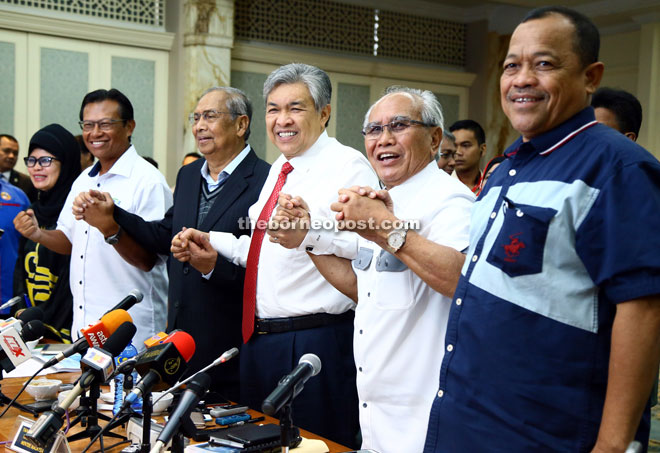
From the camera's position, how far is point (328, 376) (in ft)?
7.89

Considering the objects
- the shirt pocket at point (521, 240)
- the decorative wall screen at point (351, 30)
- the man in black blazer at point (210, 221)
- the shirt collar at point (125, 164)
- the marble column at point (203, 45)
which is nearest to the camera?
the shirt pocket at point (521, 240)

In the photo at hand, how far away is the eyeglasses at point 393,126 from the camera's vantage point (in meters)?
2.01

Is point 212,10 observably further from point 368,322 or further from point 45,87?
point 368,322

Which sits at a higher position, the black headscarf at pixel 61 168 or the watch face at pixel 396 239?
the black headscarf at pixel 61 168

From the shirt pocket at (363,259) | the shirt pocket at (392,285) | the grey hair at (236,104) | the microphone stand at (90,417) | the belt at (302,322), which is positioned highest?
the grey hair at (236,104)

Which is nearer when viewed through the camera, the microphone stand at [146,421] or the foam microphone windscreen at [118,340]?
the microphone stand at [146,421]

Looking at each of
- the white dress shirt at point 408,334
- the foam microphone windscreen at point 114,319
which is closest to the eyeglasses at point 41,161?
the foam microphone windscreen at point 114,319

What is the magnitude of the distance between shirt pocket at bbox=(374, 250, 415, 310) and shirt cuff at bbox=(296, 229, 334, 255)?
25cm

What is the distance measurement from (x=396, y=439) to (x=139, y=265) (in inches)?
62.1

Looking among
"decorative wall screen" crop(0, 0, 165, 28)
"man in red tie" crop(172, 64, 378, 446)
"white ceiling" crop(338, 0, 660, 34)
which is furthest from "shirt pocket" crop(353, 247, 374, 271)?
"white ceiling" crop(338, 0, 660, 34)

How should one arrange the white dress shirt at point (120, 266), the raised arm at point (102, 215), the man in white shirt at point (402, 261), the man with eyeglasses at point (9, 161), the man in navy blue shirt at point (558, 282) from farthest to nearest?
the man with eyeglasses at point (9, 161)
the white dress shirt at point (120, 266)
the raised arm at point (102, 215)
the man in white shirt at point (402, 261)
the man in navy blue shirt at point (558, 282)

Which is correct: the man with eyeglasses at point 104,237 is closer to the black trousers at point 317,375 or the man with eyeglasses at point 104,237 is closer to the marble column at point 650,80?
the black trousers at point 317,375

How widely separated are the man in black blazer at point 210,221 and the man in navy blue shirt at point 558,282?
50.0 inches

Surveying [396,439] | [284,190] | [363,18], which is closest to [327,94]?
[284,190]
